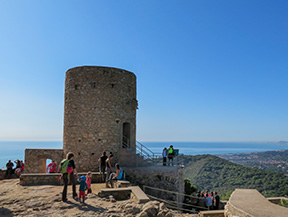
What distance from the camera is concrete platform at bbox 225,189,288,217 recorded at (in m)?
5.11

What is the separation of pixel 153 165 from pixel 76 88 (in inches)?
271

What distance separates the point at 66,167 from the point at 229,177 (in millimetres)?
46051

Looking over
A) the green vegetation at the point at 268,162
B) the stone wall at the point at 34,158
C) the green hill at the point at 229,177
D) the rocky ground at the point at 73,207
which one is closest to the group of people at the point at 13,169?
the stone wall at the point at 34,158

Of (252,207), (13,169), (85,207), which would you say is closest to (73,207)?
(85,207)

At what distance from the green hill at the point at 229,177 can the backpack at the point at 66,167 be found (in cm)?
3345

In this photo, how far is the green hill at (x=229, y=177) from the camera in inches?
1495

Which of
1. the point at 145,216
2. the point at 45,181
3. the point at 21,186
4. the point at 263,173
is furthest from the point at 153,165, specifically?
the point at 263,173

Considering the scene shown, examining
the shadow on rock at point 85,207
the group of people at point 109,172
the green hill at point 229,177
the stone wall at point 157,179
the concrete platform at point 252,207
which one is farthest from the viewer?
the green hill at point 229,177

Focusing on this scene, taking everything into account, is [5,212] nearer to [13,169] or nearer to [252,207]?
[252,207]

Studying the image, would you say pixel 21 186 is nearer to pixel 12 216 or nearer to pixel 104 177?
pixel 104 177

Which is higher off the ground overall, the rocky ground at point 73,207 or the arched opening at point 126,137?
the arched opening at point 126,137

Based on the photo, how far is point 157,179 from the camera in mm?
13055

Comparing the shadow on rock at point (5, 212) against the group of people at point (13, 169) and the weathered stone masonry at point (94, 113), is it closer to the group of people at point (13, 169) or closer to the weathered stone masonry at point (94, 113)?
the weathered stone masonry at point (94, 113)

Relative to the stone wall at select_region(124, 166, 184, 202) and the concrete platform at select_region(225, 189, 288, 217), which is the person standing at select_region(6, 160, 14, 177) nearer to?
the stone wall at select_region(124, 166, 184, 202)
